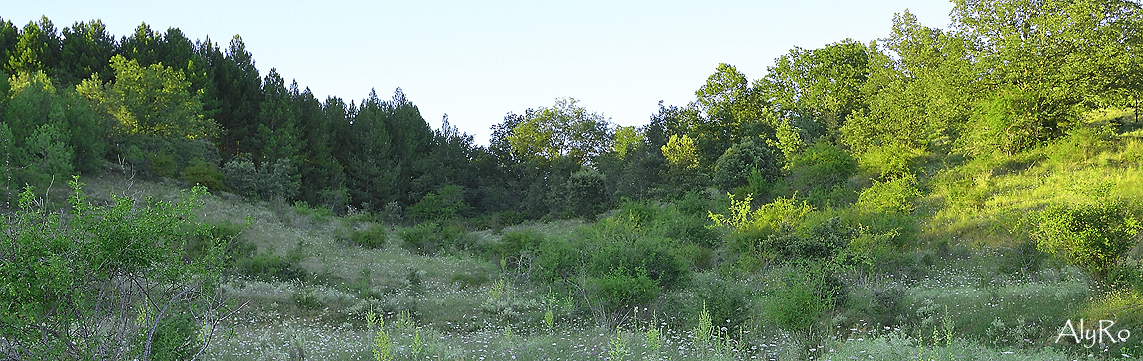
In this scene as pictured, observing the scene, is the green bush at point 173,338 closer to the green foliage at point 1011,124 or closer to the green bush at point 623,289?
the green bush at point 623,289

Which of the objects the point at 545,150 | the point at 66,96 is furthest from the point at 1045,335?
the point at 545,150

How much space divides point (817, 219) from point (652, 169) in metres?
26.5

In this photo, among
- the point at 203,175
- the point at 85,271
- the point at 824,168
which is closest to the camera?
the point at 85,271

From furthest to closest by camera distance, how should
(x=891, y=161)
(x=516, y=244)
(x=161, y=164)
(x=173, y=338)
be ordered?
(x=161, y=164)
(x=891, y=161)
(x=516, y=244)
(x=173, y=338)

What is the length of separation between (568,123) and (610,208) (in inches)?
570

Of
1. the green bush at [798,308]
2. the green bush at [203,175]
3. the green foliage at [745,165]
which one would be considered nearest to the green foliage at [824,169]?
the green foliage at [745,165]

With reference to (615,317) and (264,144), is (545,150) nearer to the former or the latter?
(264,144)

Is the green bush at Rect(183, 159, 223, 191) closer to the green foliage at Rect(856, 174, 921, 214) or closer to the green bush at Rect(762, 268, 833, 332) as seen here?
the green foliage at Rect(856, 174, 921, 214)

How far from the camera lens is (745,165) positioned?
34.5 metres

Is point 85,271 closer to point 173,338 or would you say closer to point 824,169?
point 173,338

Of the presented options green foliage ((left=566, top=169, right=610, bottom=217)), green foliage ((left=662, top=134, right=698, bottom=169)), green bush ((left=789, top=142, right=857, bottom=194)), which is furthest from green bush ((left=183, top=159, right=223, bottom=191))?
green bush ((left=789, top=142, right=857, bottom=194))

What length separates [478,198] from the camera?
177ft

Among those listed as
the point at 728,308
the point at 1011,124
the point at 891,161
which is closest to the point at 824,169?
the point at 891,161

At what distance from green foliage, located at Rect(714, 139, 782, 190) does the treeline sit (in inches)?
4.3
